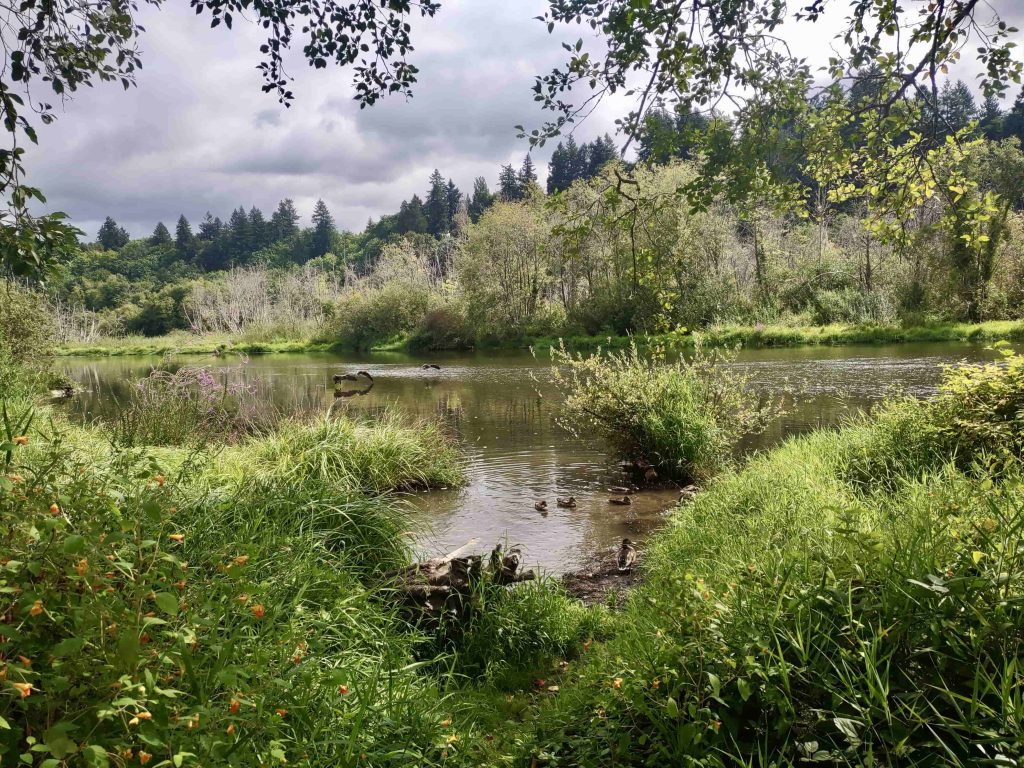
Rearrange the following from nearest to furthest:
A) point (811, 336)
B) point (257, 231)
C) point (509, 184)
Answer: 1. point (811, 336)
2. point (509, 184)
3. point (257, 231)

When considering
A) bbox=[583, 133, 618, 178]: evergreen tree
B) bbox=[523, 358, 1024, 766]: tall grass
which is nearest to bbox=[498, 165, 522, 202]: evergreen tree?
bbox=[583, 133, 618, 178]: evergreen tree

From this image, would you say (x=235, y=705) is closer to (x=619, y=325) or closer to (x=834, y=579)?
(x=834, y=579)

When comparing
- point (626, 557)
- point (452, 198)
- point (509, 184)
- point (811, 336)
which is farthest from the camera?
point (452, 198)

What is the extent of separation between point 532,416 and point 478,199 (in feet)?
269

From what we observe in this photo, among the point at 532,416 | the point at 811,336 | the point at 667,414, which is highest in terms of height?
the point at 811,336

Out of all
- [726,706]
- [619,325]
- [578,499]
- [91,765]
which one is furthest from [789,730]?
[619,325]

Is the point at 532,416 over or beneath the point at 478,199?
beneath

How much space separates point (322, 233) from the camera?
128m

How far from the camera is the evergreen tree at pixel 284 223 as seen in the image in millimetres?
127438

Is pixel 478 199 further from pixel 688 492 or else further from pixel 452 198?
pixel 688 492

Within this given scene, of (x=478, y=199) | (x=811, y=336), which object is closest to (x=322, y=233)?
(x=478, y=199)

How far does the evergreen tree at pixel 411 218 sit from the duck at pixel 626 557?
9785cm

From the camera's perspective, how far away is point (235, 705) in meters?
1.78

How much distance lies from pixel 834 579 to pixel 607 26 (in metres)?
3.04
